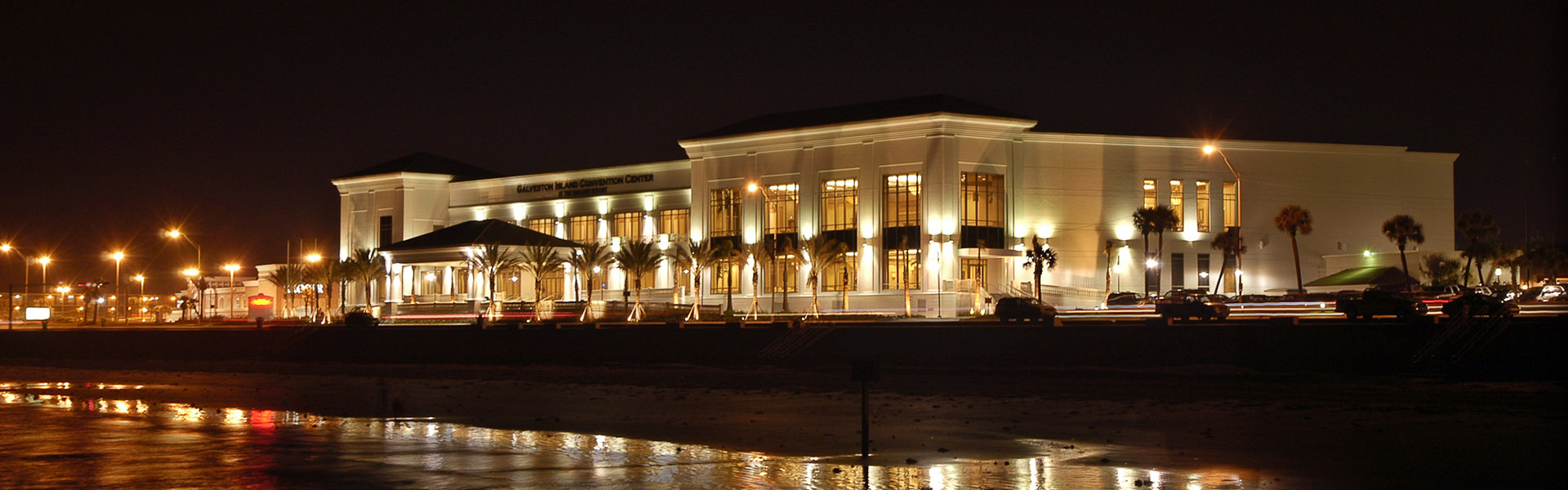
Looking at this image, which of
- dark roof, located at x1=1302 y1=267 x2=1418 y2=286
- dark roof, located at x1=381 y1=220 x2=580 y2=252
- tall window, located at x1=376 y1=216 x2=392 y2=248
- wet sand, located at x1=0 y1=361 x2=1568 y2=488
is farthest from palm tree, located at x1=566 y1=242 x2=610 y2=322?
dark roof, located at x1=1302 y1=267 x2=1418 y2=286

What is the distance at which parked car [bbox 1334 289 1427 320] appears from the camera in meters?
Answer: 41.7

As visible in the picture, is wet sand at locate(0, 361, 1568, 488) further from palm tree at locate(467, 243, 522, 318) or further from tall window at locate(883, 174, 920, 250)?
palm tree at locate(467, 243, 522, 318)

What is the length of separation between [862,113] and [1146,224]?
18.0m

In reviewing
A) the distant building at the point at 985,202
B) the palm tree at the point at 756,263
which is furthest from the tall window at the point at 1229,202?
the palm tree at the point at 756,263

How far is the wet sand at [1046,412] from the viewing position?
62.8 feet

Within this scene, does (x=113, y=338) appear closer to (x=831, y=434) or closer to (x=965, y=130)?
(x=965, y=130)

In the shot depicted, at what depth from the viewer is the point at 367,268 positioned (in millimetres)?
91125

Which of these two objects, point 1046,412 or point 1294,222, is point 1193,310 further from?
point 1294,222

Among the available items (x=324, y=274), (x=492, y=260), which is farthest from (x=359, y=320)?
(x=324, y=274)

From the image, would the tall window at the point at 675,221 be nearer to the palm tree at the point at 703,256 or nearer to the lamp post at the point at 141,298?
the palm tree at the point at 703,256

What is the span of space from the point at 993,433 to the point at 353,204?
9153 cm

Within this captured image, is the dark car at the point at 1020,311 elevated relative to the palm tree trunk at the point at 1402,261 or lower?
lower

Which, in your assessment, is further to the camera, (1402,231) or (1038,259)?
(1402,231)

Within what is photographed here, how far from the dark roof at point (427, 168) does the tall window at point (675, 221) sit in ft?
59.4
